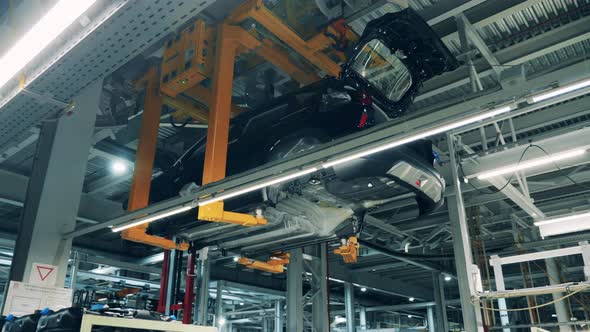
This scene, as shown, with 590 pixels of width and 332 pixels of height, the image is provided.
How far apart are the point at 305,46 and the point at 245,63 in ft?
3.17

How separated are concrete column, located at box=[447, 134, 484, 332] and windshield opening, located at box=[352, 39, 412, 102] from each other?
143cm

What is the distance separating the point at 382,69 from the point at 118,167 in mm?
4579

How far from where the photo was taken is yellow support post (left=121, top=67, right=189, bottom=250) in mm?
4852

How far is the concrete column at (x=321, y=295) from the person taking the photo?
25.0ft

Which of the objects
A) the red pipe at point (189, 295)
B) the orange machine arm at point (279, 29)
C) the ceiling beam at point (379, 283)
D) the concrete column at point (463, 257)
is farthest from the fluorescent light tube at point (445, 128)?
the ceiling beam at point (379, 283)

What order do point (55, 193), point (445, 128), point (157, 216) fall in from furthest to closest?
point (55, 193) → point (157, 216) → point (445, 128)

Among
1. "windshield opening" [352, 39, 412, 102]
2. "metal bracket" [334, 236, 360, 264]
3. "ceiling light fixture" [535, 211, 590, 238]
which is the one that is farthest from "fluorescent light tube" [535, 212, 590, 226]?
"windshield opening" [352, 39, 412, 102]

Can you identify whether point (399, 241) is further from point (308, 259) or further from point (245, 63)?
point (245, 63)

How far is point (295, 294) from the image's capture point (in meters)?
7.33

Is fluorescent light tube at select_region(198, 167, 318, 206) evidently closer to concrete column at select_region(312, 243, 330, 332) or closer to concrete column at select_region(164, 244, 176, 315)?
concrete column at select_region(164, 244, 176, 315)

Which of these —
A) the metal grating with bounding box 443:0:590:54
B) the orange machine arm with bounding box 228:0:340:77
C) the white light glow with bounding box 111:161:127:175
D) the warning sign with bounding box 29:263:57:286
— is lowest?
the warning sign with bounding box 29:263:57:286

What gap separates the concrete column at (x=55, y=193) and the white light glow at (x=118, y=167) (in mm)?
2065

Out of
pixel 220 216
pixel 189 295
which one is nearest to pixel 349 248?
pixel 220 216

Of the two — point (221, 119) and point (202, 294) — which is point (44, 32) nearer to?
point (221, 119)
